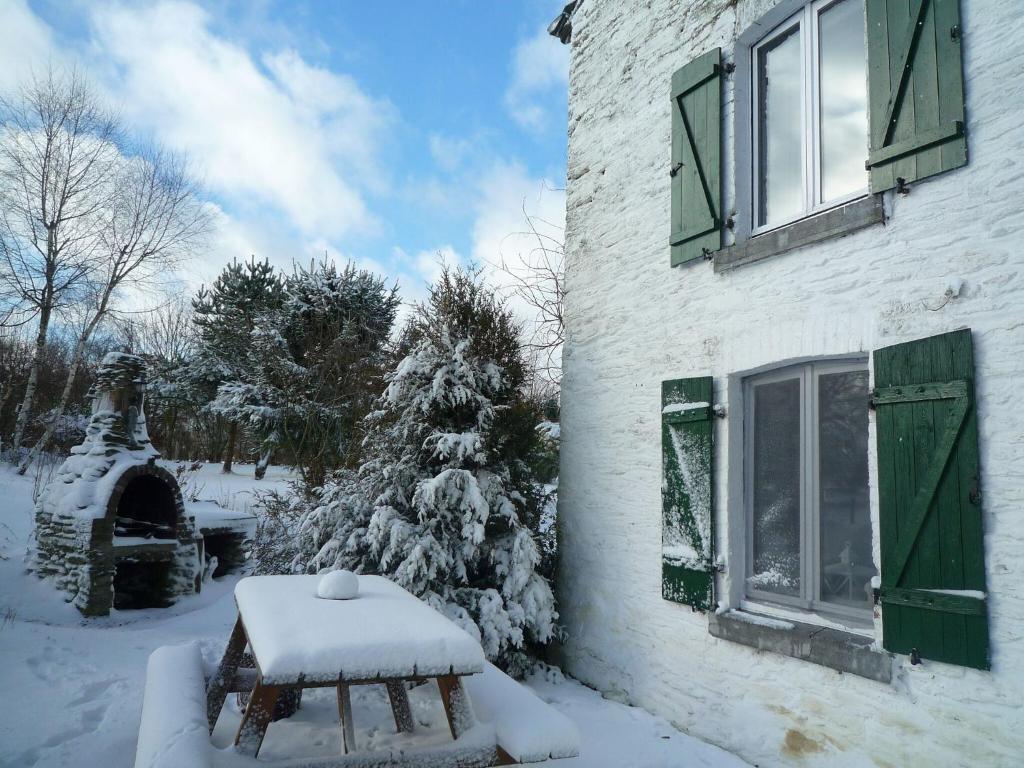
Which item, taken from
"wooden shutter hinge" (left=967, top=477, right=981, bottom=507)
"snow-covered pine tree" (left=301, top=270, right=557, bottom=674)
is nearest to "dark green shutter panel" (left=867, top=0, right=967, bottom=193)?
"wooden shutter hinge" (left=967, top=477, right=981, bottom=507)

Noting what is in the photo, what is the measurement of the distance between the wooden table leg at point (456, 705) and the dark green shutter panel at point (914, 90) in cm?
334

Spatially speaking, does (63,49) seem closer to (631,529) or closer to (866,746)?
(631,529)

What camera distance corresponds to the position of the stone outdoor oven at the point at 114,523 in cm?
675

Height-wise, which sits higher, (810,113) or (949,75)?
(810,113)

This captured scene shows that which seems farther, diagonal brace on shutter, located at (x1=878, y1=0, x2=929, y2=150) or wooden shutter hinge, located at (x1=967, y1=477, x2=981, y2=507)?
diagonal brace on shutter, located at (x1=878, y1=0, x2=929, y2=150)

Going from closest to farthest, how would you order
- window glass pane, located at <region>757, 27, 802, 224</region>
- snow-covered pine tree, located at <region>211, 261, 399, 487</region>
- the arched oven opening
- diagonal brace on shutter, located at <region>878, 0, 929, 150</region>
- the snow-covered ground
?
diagonal brace on shutter, located at <region>878, 0, 929, 150</region>
the snow-covered ground
window glass pane, located at <region>757, 27, 802, 224</region>
the arched oven opening
snow-covered pine tree, located at <region>211, 261, 399, 487</region>

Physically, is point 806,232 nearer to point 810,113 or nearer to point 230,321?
point 810,113

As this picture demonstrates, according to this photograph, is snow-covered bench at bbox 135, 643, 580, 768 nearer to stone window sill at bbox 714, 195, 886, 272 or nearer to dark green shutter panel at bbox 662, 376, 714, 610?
dark green shutter panel at bbox 662, 376, 714, 610

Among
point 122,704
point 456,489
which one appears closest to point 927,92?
point 456,489

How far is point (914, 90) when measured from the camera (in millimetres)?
3465

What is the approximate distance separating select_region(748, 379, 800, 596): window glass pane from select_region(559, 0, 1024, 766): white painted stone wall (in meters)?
0.21

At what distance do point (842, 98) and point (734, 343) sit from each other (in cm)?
161

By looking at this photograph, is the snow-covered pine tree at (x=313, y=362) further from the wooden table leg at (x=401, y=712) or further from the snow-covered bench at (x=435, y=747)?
the snow-covered bench at (x=435, y=747)

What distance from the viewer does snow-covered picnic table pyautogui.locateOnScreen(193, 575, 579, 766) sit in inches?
103
